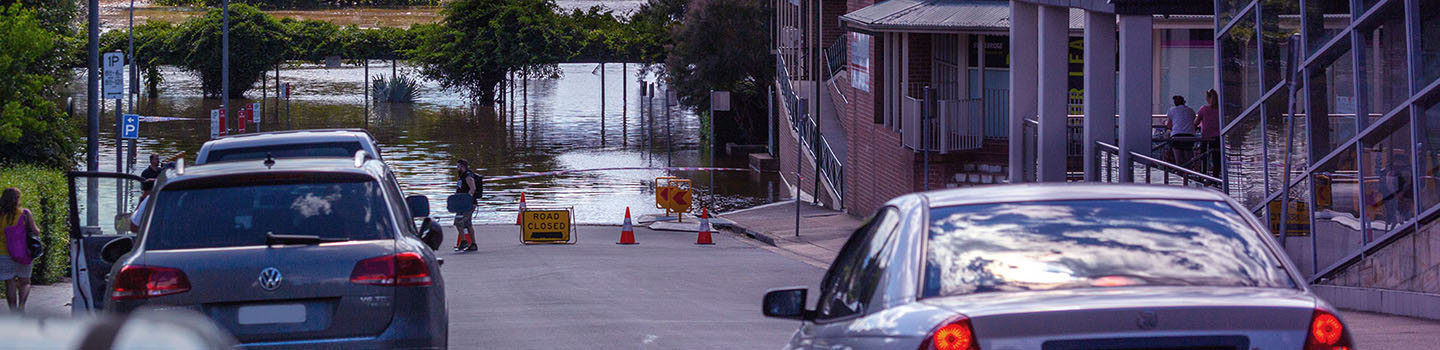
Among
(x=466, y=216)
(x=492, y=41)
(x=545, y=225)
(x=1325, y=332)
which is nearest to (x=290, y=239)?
(x=1325, y=332)

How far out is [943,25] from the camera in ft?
80.4

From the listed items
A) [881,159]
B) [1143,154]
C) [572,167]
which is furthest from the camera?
[572,167]

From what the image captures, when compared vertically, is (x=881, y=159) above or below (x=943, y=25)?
below

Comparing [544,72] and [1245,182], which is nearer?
[1245,182]

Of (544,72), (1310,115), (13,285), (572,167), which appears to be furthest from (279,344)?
(544,72)

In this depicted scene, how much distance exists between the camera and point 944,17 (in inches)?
987

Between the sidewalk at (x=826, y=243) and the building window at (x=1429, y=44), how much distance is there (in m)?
1.86

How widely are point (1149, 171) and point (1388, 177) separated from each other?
518cm

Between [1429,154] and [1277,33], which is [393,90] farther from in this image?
[1429,154]

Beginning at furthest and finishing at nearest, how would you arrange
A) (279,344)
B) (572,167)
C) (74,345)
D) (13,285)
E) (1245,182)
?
(572,167) → (1245,182) → (13,285) → (279,344) → (74,345)

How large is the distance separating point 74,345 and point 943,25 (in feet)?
73.8

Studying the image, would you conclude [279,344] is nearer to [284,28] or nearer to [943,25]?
[943,25]

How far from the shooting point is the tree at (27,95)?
963 inches

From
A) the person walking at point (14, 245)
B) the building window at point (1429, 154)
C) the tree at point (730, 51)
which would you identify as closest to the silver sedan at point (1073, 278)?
the building window at point (1429, 154)
